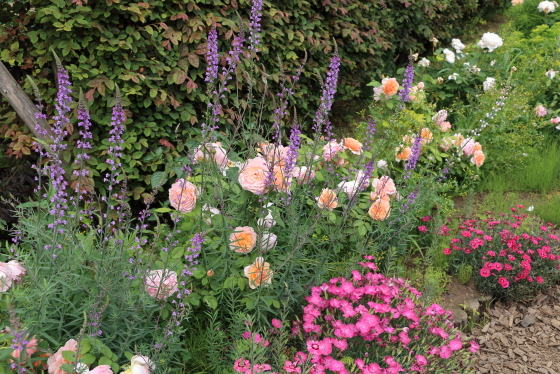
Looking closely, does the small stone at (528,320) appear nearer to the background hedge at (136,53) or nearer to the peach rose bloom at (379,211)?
the peach rose bloom at (379,211)

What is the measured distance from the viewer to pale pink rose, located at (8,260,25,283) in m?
2.07

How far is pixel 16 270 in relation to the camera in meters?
2.09

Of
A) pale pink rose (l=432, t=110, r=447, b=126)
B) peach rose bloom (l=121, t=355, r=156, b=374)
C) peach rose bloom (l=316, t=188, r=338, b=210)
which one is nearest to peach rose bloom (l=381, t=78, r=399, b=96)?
pale pink rose (l=432, t=110, r=447, b=126)

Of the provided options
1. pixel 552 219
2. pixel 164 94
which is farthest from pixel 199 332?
pixel 552 219

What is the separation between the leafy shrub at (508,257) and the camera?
3379 millimetres

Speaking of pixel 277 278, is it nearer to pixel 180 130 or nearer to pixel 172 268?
pixel 172 268

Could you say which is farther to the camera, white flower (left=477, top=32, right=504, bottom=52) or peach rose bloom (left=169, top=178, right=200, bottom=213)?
white flower (left=477, top=32, right=504, bottom=52)

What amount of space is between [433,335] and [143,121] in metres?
2.59

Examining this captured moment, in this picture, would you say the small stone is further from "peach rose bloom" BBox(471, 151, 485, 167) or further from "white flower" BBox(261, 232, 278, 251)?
"white flower" BBox(261, 232, 278, 251)

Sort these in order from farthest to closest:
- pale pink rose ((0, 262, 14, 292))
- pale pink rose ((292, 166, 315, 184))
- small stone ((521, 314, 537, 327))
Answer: small stone ((521, 314, 537, 327)), pale pink rose ((292, 166, 315, 184)), pale pink rose ((0, 262, 14, 292))

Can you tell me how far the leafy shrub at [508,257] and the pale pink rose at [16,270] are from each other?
8.64 feet

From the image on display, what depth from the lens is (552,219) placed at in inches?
164

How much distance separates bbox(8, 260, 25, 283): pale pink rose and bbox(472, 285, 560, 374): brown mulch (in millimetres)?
2586

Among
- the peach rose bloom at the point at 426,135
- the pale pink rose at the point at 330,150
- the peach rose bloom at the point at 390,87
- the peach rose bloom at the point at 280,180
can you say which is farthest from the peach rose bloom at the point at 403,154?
the peach rose bloom at the point at 280,180
